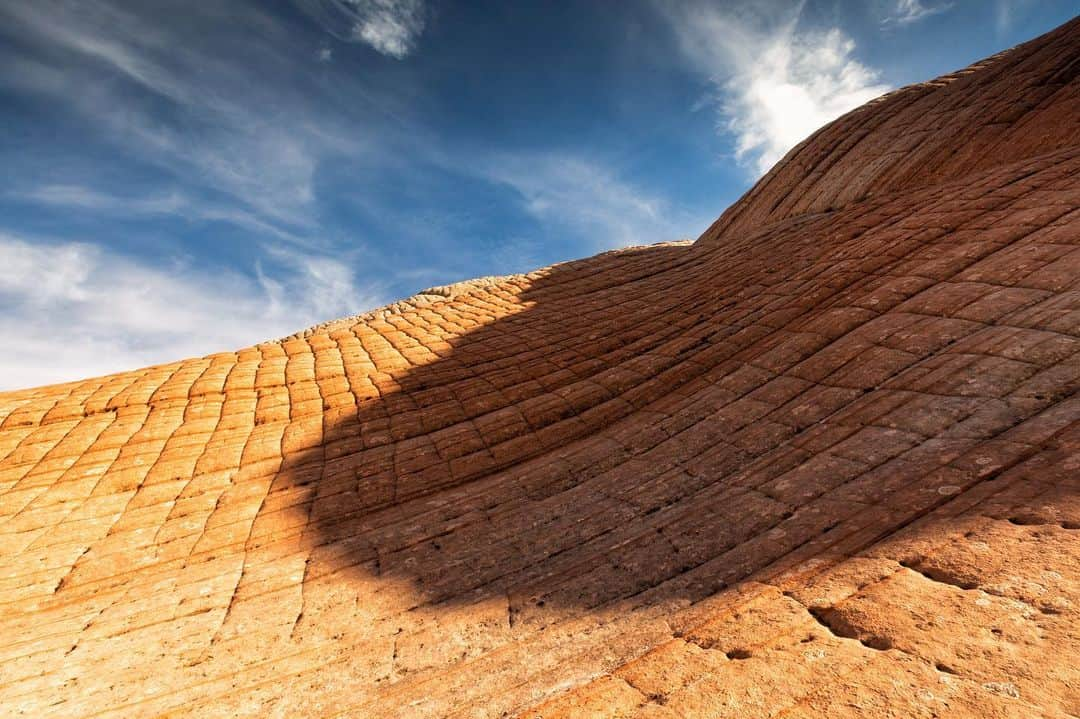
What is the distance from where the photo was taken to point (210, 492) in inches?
195

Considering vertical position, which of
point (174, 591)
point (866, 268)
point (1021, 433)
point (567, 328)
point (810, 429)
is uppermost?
point (567, 328)

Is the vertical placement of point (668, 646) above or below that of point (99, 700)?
below

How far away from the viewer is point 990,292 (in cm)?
461

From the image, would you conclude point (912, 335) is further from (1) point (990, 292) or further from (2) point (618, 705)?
(2) point (618, 705)

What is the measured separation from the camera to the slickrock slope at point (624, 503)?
6.63 ft

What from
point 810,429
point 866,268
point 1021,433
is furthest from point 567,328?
point 1021,433

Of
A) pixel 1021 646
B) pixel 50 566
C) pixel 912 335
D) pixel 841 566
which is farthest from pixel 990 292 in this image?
pixel 50 566

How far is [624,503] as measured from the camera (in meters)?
3.90

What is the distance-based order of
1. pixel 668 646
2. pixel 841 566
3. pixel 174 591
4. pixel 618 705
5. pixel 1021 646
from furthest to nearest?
pixel 174 591, pixel 841 566, pixel 668 646, pixel 618 705, pixel 1021 646

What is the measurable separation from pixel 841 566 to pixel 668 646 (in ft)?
2.86

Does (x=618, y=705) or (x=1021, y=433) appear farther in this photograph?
(x=1021, y=433)

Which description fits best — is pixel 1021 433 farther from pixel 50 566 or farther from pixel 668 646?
pixel 50 566

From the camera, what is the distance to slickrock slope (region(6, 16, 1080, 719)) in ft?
6.63

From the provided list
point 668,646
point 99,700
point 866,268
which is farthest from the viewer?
point 866,268
